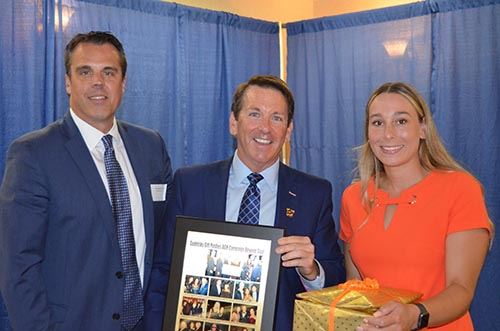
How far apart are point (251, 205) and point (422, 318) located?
760 millimetres

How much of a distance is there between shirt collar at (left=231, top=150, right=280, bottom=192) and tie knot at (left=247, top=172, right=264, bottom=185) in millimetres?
14

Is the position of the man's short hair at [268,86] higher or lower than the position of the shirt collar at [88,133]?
higher

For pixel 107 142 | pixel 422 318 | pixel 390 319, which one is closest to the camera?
pixel 390 319

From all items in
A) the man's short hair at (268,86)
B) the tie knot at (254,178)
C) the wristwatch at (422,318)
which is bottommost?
the wristwatch at (422,318)

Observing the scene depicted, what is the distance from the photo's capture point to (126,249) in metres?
2.60

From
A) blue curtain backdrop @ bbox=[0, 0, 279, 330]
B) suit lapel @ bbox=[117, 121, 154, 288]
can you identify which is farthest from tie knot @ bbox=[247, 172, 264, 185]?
blue curtain backdrop @ bbox=[0, 0, 279, 330]

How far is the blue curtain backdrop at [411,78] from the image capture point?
4.56m

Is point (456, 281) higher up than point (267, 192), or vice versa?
point (267, 192)

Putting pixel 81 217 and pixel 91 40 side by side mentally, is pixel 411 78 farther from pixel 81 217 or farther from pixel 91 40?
pixel 81 217

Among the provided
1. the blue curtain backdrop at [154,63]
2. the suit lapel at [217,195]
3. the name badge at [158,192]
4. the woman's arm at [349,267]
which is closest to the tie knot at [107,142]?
the name badge at [158,192]

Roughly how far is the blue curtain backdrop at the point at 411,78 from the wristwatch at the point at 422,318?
2649 mm

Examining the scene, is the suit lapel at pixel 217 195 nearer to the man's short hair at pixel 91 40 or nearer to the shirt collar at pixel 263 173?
the shirt collar at pixel 263 173

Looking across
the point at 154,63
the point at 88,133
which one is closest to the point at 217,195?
the point at 88,133

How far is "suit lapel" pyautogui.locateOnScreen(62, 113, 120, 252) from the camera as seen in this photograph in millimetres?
2535
